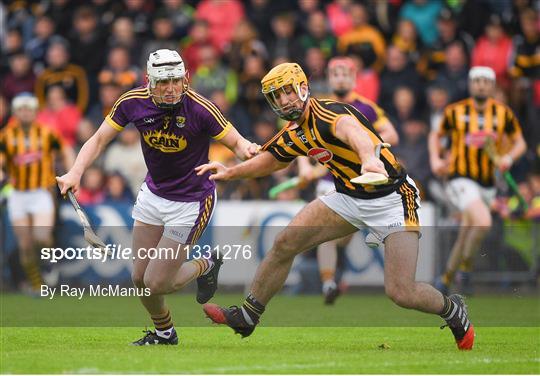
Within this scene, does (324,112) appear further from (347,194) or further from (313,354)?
(313,354)

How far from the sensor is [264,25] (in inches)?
730

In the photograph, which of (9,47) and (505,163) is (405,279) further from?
(9,47)

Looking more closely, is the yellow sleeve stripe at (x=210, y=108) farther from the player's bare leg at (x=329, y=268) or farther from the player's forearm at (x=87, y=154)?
the player's bare leg at (x=329, y=268)

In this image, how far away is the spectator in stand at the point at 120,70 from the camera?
17.6 m

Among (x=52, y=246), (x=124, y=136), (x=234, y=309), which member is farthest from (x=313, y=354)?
(x=124, y=136)

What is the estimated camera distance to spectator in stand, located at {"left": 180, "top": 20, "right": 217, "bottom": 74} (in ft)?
59.2

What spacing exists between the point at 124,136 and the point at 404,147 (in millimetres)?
3765

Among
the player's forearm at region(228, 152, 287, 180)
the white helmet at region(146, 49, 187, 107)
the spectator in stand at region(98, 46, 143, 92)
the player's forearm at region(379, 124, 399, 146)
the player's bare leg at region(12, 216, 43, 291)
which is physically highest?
the white helmet at region(146, 49, 187, 107)

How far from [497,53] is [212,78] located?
3910 millimetres

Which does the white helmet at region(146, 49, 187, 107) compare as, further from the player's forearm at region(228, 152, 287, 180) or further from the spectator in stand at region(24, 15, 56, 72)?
the spectator in stand at region(24, 15, 56, 72)

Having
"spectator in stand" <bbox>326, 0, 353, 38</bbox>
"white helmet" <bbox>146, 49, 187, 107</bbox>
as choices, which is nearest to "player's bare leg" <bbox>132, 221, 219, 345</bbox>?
"white helmet" <bbox>146, 49, 187, 107</bbox>

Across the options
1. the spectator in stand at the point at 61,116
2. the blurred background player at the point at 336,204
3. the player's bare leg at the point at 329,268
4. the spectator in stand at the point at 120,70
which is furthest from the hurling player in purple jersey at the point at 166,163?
the spectator in stand at the point at 61,116

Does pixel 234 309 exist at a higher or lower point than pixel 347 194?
lower

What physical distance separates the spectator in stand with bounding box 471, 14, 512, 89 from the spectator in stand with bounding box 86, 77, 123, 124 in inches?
193
